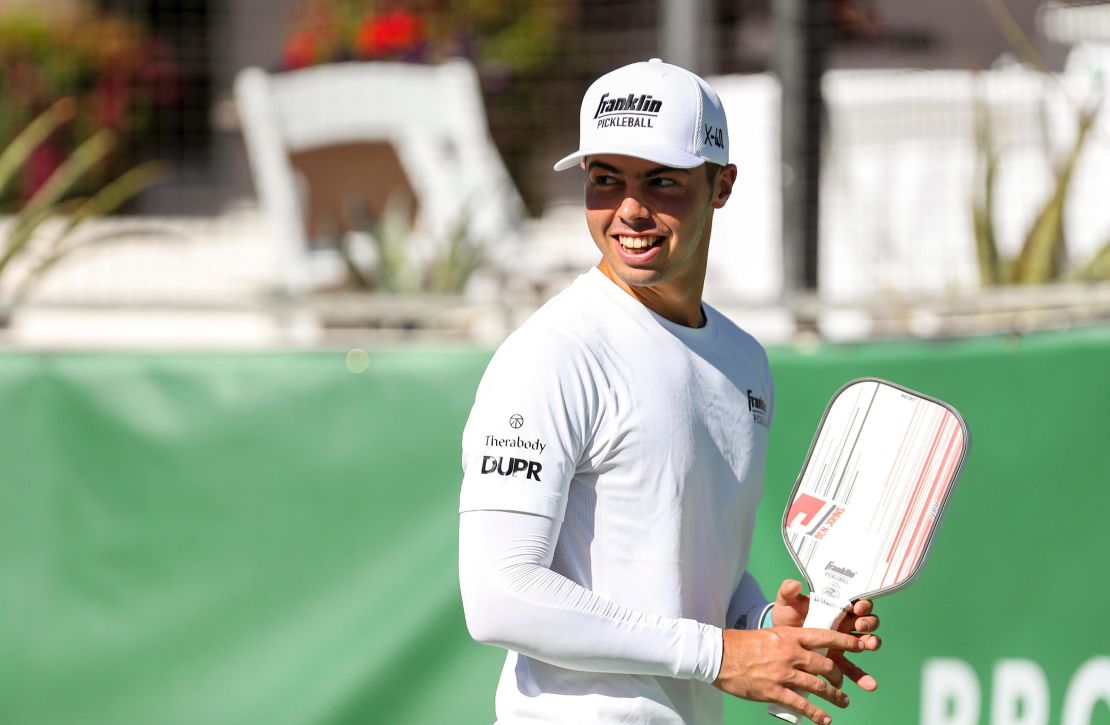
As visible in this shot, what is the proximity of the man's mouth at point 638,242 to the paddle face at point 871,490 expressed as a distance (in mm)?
407

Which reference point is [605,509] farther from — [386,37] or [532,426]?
[386,37]

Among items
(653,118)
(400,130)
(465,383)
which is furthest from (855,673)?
(400,130)

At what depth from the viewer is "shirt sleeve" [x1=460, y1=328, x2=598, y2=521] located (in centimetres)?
220

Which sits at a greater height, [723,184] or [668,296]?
[723,184]

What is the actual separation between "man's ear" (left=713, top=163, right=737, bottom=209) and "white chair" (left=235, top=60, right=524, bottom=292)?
5318mm

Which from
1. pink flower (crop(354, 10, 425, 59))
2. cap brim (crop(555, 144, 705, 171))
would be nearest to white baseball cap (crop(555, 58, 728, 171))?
cap brim (crop(555, 144, 705, 171))

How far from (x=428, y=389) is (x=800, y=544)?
1.59 meters

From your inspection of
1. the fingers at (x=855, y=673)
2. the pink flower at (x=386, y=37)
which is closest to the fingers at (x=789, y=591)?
the fingers at (x=855, y=673)

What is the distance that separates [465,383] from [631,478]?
1.59 meters

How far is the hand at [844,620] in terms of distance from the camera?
231 cm

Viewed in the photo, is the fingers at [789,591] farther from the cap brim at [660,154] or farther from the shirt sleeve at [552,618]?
the cap brim at [660,154]

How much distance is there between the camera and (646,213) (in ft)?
7.71

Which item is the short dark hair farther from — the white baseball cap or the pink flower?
the pink flower

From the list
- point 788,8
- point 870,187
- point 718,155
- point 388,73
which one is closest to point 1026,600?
point 718,155
